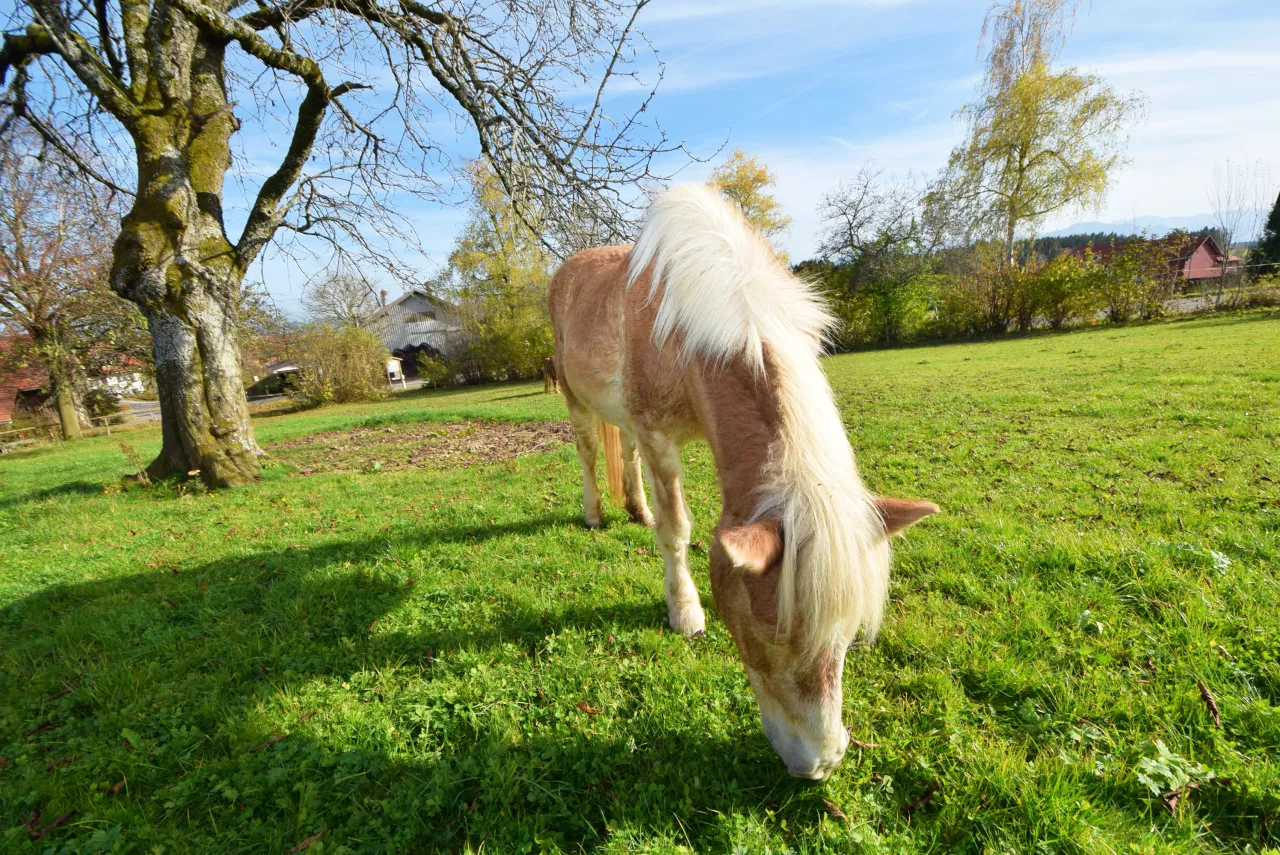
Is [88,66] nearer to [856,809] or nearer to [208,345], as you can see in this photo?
[208,345]

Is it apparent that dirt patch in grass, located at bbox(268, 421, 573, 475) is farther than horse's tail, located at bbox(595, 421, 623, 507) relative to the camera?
Yes

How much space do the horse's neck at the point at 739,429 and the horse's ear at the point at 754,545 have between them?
158 millimetres

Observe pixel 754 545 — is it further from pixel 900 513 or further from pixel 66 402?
pixel 66 402

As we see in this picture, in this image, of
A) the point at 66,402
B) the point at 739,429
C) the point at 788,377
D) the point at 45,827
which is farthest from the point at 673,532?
the point at 66,402

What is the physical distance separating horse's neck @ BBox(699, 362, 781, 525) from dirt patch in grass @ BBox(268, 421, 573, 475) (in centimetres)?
647

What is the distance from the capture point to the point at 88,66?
6289 mm

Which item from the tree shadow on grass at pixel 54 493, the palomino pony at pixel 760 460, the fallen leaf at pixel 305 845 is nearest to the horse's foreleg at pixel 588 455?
the palomino pony at pixel 760 460

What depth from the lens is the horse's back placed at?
140 inches

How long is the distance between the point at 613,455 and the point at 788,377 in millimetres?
2747

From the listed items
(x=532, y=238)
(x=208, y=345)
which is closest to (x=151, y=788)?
(x=532, y=238)

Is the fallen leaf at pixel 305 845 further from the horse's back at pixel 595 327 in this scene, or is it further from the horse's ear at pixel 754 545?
the horse's back at pixel 595 327

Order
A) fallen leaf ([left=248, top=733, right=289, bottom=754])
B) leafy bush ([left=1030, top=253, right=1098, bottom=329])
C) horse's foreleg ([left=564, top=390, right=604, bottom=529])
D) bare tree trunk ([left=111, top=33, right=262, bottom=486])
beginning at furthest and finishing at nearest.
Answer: leafy bush ([left=1030, top=253, right=1098, bottom=329]), bare tree trunk ([left=111, top=33, right=262, bottom=486]), horse's foreleg ([left=564, top=390, right=604, bottom=529]), fallen leaf ([left=248, top=733, right=289, bottom=754])

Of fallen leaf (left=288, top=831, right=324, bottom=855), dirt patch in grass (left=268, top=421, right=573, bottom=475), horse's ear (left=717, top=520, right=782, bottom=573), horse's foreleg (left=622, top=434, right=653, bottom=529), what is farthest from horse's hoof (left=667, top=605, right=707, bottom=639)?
dirt patch in grass (left=268, top=421, right=573, bottom=475)

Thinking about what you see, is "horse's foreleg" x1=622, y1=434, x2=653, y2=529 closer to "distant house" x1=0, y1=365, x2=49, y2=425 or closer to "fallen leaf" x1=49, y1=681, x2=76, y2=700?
"fallen leaf" x1=49, y1=681, x2=76, y2=700
